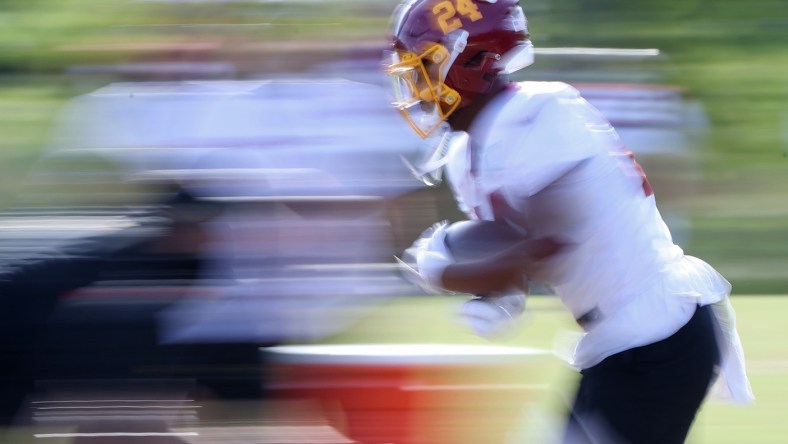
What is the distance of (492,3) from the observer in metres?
2.48

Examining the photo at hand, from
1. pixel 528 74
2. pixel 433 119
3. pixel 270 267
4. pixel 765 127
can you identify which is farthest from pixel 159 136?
pixel 765 127

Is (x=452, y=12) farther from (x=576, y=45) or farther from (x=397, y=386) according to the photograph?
(x=576, y=45)

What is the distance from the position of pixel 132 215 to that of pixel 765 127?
832cm

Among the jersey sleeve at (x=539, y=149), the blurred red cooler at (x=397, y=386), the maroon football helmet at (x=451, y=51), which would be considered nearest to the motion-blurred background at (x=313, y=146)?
the blurred red cooler at (x=397, y=386)

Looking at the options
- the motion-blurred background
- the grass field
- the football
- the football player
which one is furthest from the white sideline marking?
the football

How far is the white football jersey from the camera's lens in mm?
2219

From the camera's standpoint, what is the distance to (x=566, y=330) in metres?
5.45

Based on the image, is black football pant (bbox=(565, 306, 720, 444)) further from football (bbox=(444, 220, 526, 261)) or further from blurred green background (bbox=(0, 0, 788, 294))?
blurred green background (bbox=(0, 0, 788, 294))

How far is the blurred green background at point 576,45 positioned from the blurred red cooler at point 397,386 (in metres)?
4.09

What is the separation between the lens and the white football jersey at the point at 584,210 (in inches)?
87.4

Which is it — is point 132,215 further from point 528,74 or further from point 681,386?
point 528,74

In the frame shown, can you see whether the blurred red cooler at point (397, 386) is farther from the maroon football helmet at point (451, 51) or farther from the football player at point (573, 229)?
the maroon football helmet at point (451, 51)

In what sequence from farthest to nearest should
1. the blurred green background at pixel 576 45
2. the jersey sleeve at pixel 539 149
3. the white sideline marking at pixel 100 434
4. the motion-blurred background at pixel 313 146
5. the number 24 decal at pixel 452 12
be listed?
the blurred green background at pixel 576 45
the motion-blurred background at pixel 313 146
the white sideline marking at pixel 100 434
the number 24 decal at pixel 452 12
the jersey sleeve at pixel 539 149

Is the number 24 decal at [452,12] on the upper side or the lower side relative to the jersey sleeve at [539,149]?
upper
